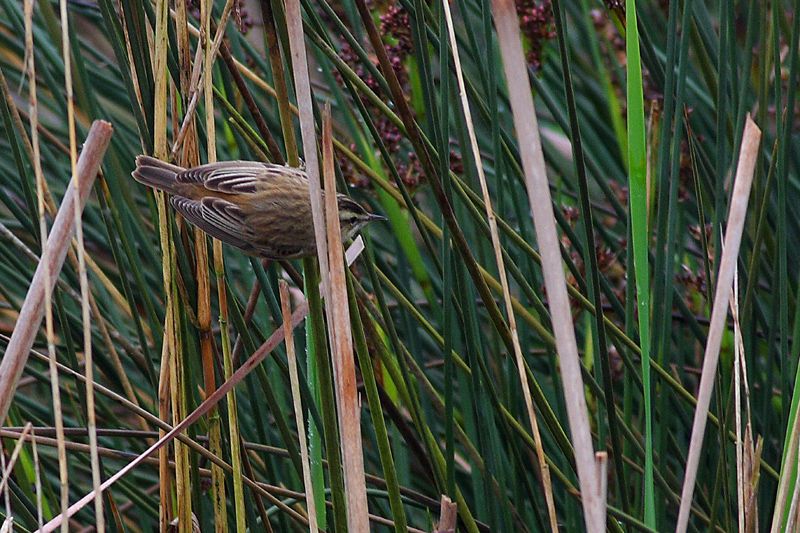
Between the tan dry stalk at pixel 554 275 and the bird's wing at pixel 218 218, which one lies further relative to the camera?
the bird's wing at pixel 218 218

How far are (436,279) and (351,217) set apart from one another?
685mm

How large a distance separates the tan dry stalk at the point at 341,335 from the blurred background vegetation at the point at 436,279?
0.04m

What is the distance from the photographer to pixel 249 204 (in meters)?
1.66

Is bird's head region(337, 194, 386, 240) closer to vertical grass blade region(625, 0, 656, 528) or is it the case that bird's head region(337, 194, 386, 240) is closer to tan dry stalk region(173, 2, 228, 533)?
tan dry stalk region(173, 2, 228, 533)

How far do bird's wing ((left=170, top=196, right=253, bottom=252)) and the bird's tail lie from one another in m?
0.03

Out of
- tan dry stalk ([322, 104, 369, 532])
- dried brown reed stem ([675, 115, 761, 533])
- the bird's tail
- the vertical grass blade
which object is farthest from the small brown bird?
dried brown reed stem ([675, 115, 761, 533])

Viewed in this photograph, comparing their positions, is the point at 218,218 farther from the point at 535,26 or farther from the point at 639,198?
the point at 535,26

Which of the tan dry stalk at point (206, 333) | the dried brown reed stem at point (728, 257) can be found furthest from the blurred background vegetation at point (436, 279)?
the dried brown reed stem at point (728, 257)

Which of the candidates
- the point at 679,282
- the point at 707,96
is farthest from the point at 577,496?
the point at 707,96

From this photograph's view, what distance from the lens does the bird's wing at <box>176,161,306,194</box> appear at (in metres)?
1.45

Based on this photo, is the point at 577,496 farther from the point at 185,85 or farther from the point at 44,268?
the point at 44,268

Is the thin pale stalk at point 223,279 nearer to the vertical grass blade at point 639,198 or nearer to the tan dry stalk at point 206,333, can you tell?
the tan dry stalk at point 206,333

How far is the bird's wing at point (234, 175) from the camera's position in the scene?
1.45 metres

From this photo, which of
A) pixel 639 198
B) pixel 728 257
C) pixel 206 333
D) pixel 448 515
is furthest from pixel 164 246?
pixel 728 257
